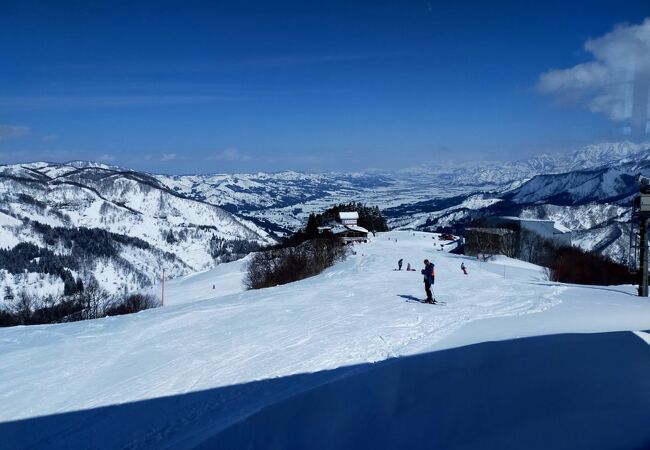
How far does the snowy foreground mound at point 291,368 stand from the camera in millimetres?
6367

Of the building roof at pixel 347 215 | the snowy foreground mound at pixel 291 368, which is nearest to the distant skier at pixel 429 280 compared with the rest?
the snowy foreground mound at pixel 291 368

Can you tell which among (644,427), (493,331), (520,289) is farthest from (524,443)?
(520,289)

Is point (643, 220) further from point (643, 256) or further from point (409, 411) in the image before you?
point (409, 411)

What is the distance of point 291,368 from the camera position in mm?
8648

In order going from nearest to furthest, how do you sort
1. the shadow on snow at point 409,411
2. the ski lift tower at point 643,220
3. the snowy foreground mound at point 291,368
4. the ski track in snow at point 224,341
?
the shadow on snow at point 409,411, the snowy foreground mound at point 291,368, the ski track in snow at point 224,341, the ski lift tower at point 643,220

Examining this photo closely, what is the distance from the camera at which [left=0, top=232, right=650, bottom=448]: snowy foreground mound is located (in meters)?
6.37

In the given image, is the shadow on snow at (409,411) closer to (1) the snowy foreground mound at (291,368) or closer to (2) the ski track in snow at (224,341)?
(1) the snowy foreground mound at (291,368)

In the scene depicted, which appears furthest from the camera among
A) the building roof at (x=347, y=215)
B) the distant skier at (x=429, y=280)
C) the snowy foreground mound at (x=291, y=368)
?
the building roof at (x=347, y=215)

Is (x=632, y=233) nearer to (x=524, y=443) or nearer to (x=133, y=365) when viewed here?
(x=524, y=443)

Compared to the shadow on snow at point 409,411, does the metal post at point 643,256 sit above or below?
above

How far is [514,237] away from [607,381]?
50160mm

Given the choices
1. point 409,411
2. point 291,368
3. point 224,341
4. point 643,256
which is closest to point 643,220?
point 643,256

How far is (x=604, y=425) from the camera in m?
5.49

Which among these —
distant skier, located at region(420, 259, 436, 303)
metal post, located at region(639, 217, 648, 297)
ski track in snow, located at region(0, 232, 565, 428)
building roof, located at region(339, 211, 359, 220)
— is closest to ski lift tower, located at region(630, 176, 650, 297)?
metal post, located at region(639, 217, 648, 297)
